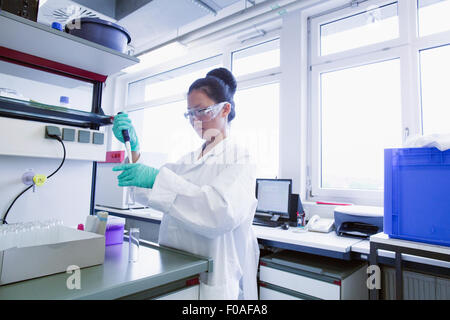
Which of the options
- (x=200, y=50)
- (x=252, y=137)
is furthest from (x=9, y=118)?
(x=200, y=50)

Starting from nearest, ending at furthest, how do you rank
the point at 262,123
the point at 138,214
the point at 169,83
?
1. the point at 138,214
2. the point at 262,123
3. the point at 169,83

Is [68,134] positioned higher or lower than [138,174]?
higher

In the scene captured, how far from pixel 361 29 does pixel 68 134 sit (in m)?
2.32

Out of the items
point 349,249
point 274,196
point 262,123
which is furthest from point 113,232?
point 262,123

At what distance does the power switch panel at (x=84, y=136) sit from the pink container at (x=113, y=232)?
363 mm

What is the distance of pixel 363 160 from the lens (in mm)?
2295

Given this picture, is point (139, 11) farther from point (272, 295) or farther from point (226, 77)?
point (272, 295)

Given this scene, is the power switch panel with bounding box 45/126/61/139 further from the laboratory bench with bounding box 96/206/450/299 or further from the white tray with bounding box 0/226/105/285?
the laboratory bench with bounding box 96/206/450/299

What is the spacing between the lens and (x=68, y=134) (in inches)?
46.2

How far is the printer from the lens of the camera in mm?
1686

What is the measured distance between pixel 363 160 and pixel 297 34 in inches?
46.8

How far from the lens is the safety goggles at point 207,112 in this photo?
122 centimetres

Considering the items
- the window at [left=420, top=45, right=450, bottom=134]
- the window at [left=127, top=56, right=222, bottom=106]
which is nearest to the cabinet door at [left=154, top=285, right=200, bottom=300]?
the window at [left=420, top=45, right=450, bottom=134]
